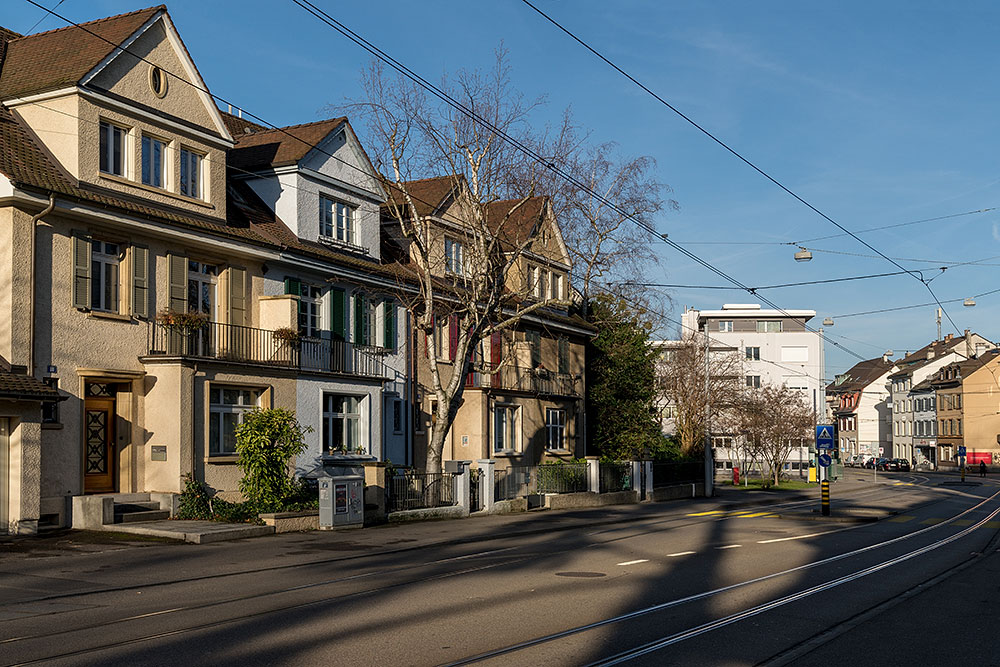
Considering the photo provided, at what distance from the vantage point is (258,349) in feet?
87.6

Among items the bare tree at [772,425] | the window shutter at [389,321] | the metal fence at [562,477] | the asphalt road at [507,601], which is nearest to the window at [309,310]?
the window shutter at [389,321]

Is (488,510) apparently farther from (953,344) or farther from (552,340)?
(953,344)

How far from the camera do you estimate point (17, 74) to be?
2402 cm

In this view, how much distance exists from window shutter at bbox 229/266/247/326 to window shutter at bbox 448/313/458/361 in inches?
419

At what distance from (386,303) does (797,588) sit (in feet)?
68.0

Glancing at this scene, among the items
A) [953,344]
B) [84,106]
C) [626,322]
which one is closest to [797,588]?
[84,106]

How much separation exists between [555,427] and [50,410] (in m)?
24.7

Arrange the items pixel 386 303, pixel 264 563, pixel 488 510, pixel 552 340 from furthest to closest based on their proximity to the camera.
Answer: pixel 552 340 → pixel 386 303 → pixel 488 510 → pixel 264 563

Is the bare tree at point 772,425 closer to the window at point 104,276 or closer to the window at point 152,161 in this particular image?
the window at point 152,161

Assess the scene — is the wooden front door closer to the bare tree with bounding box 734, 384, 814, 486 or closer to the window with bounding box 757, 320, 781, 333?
the bare tree with bounding box 734, 384, 814, 486

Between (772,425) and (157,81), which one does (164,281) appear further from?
(772,425)

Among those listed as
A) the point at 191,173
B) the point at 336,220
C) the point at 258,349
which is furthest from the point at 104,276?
the point at 336,220

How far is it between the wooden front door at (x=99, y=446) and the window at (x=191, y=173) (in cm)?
583

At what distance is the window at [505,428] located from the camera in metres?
Answer: 37.9
